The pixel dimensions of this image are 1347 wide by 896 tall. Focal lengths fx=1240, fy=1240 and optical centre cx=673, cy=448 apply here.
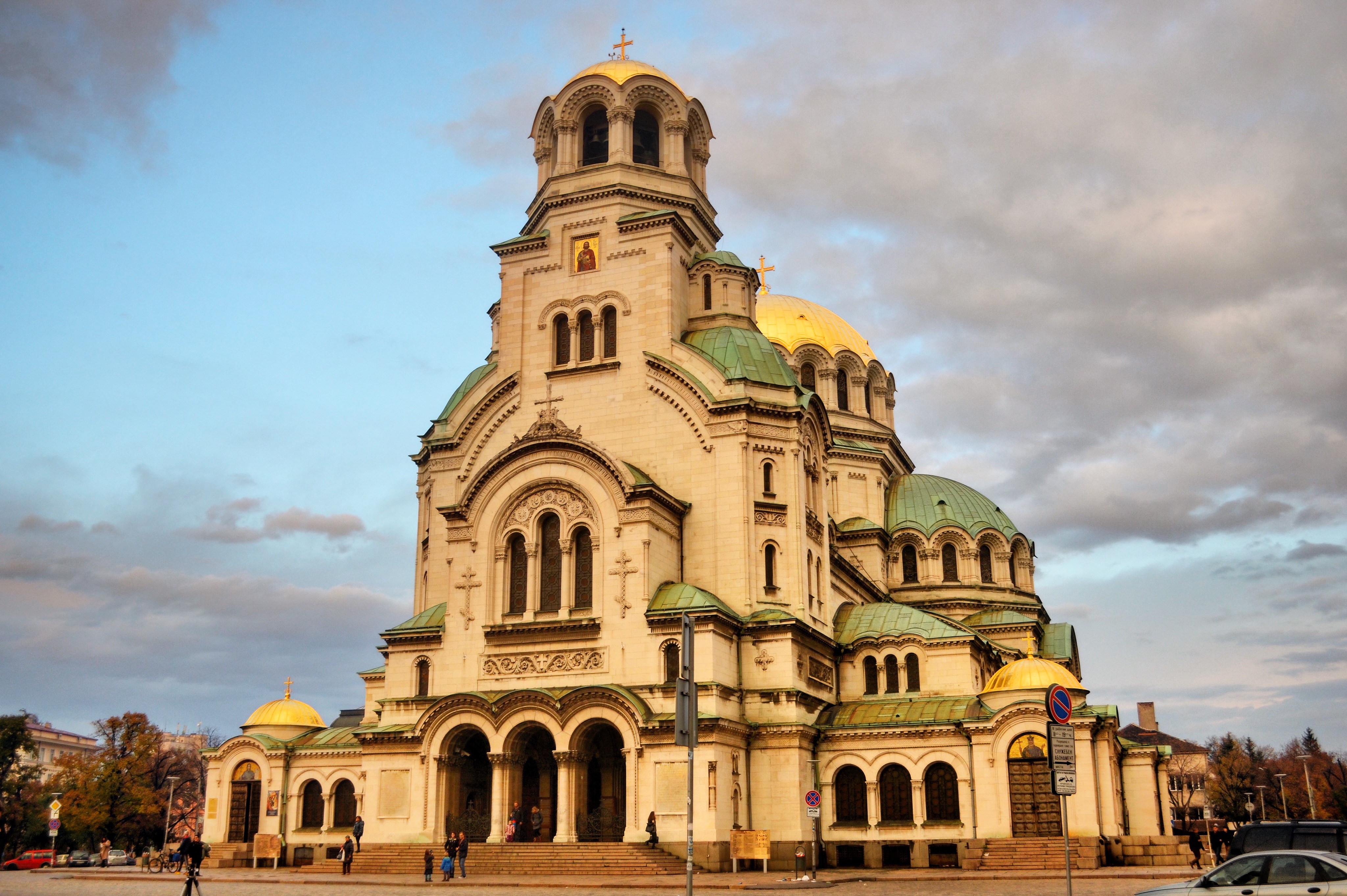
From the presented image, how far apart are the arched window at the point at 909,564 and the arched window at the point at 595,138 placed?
23472 mm

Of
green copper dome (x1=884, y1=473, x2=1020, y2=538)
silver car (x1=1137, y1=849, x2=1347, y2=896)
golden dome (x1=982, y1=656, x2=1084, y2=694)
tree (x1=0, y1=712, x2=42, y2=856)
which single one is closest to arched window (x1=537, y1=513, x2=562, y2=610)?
golden dome (x1=982, y1=656, x2=1084, y2=694)

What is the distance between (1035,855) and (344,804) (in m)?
24.8

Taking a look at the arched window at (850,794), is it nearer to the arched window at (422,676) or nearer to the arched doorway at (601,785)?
the arched doorway at (601,785)

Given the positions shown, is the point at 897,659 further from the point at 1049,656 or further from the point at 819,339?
the point at 819,339

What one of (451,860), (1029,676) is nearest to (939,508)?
(1029,676)

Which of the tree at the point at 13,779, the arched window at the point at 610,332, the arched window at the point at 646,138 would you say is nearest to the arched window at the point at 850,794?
the arched window at the point at 610,332

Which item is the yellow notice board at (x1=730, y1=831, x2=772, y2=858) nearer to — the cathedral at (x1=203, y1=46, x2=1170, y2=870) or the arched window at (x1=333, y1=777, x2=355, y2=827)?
the cathedral at (x1=203, y1=46, x2=1170, y2=870)

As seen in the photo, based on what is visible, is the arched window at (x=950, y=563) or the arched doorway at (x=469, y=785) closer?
the arched doorway at (x=469, y=785)

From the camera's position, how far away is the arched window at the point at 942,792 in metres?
39.9

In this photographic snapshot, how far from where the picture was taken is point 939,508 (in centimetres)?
5931

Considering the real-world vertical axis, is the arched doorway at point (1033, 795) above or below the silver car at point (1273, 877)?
above

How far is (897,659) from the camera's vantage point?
151ft

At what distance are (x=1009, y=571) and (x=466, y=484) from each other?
90.4ft

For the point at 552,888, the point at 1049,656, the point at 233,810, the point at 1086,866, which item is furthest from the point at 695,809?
the point at 1049,656
